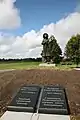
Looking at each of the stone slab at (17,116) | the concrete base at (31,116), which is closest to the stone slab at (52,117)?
the concrete base at (31,116)

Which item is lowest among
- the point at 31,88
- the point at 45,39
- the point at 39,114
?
the point at 39,114

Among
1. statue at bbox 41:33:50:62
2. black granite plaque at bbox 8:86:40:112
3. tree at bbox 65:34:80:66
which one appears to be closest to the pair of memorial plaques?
black granite plaque at bbox 8:86:40:112

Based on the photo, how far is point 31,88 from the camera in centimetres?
1084

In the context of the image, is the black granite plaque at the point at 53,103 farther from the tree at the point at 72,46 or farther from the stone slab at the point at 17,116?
the tree at the point at 72,46

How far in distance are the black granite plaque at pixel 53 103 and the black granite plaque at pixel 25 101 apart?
0.32m

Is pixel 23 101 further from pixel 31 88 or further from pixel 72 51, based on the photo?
pixel 72 51

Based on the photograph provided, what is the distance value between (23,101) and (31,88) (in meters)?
1.51

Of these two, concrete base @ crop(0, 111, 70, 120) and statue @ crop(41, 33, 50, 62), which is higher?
statue @ crop(41, 33, 50, 62)

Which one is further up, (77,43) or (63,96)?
(77,43)

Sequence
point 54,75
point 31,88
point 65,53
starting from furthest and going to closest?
point 65,53, point 54,75, point 31,88

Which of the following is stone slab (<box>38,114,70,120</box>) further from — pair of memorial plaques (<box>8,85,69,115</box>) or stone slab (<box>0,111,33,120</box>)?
stone slab (<box>0,111,33,120</box>)

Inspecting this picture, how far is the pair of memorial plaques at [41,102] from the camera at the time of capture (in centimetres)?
888

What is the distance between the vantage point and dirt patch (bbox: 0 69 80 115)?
36.7ft

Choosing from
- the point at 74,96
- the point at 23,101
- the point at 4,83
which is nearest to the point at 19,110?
the point at 23,101
